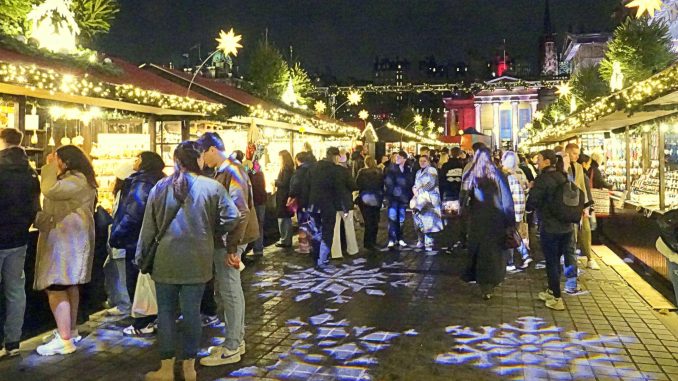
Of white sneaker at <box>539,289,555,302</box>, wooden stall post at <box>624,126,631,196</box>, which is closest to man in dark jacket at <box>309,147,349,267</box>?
white sneaker at <box>539,289,555,302</box>

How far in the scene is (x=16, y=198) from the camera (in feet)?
16.6

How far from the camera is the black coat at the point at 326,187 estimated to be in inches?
365

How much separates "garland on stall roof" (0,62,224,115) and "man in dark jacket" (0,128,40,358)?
109cm

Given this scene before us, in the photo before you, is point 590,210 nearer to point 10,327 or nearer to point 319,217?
point 319,217

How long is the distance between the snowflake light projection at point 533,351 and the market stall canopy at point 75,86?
5041 millimetres

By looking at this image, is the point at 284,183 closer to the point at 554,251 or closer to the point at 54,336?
the point at 554,251

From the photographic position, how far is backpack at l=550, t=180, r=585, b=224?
22.0 feet

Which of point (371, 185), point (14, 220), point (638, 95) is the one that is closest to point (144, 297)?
point (14, 220)

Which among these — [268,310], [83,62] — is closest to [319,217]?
[268,310]

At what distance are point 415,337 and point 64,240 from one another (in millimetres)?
3369

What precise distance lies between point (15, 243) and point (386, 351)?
11.1ft

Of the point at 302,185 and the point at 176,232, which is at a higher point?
the point at 302,185

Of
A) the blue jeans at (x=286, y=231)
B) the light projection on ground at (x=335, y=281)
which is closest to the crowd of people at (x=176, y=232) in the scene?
the light projection on ground at (x=335, y=281)

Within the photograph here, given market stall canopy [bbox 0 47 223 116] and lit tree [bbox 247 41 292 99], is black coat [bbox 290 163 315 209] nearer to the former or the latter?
market stall canopy [bbox 0 47 223 116]
